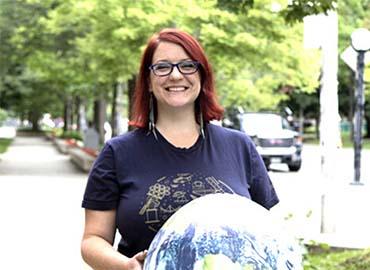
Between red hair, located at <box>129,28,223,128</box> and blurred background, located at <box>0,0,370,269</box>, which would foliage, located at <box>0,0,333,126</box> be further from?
red hair, located at <box>129,28,223,128</box>

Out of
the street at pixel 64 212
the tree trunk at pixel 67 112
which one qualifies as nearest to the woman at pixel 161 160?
the street at pixel 64 212

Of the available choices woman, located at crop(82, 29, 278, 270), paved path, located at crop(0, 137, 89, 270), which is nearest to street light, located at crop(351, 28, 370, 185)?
paved path, located at crop(0, 137, 89, 270)

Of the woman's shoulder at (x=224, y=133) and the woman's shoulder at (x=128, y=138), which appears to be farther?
the woman's shoulder at (x=224, y=133)

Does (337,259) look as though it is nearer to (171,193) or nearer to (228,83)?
(171,193)

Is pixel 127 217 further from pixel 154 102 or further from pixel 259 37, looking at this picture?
pixel 259 37

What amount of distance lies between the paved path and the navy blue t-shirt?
5.62 metres

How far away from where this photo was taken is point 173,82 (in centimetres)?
264

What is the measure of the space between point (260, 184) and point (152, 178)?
45 centimetres

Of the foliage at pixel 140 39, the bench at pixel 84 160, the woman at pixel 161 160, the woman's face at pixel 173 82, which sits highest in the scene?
the foliage at pixel 140 39

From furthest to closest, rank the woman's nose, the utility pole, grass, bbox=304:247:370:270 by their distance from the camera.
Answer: the utility pole → grass, bbox=304:247:370:270 → the woman's nose

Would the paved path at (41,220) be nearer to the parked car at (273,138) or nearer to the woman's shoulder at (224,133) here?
the woman's shoulder at (224,133)

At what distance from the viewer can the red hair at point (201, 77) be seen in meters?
2.66

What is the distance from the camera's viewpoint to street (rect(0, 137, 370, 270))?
8984 millimetres

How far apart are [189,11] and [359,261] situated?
30.4 feet
